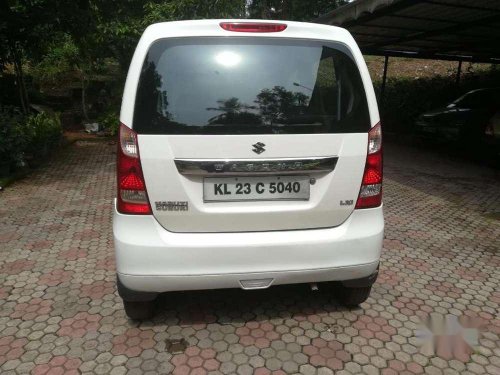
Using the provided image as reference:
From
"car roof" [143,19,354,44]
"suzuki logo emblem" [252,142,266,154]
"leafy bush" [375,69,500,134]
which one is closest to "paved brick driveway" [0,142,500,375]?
"suzuki logo emblem" [252,142,266,154]

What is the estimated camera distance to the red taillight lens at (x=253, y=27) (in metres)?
2.39

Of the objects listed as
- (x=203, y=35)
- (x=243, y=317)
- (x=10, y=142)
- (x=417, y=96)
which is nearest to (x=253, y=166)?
(x=203, y=35)

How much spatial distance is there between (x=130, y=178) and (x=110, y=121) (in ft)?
40.8

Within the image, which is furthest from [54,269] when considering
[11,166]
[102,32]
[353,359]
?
[102,32]

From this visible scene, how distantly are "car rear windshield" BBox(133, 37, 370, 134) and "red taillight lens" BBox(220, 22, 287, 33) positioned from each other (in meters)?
0.07

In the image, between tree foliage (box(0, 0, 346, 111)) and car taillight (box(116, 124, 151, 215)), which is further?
tree foliage (box(0, 0, 346, 111))

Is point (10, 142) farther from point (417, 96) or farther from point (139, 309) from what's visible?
point (417, 96)

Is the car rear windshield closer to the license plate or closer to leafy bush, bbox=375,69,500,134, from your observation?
the license plate

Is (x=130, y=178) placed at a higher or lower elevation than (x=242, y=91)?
lower

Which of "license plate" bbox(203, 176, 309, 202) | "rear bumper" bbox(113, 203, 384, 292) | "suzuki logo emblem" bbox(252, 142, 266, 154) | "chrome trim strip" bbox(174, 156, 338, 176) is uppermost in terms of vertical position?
"suzuki logo emblem" bbox(252, 142, 266, 154)

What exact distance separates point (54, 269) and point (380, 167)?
3.03m

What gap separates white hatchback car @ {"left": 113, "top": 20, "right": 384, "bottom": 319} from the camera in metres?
2.29

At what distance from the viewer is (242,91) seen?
7.75 ft

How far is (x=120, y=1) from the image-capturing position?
11.8m
